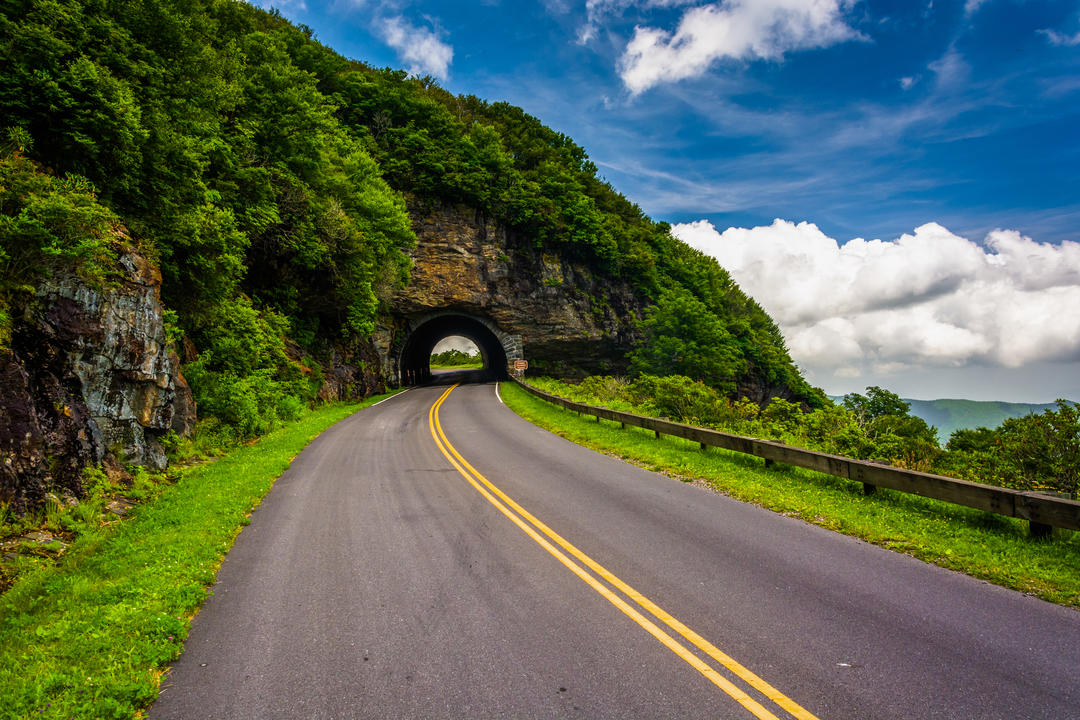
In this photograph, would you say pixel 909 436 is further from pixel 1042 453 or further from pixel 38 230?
pixel 38 230

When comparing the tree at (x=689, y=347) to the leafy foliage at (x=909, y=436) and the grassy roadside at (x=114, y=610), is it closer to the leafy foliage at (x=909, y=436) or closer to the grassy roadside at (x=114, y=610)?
the leafy foliage at (x=909, y=436)

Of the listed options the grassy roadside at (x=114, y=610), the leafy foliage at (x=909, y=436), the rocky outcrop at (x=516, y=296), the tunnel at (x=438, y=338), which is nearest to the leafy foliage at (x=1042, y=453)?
the leafy foliage at (x=909, y=436)

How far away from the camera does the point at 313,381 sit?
2462cm

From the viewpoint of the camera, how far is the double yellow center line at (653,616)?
11.0 feet

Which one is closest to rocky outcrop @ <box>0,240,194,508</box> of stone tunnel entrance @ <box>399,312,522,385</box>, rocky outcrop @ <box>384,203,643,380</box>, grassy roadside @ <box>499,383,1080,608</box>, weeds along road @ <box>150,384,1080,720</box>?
weeds along road @ <box>150,384,1080,720</box>

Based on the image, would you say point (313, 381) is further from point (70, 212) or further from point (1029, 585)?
point (1029, 585)

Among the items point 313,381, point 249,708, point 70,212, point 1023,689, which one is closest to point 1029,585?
point 1023,689

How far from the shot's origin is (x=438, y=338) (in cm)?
5541

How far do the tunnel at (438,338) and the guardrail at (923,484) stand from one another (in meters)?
33.6

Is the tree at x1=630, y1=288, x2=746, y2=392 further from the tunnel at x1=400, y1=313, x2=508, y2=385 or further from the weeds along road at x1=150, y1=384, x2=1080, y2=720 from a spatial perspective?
the weeds along road at x1=150, y1=384, x2=1080, y2=720

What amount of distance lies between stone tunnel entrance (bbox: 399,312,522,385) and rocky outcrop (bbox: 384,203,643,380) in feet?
2.87

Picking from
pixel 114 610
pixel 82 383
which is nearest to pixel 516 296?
pixel 82 383

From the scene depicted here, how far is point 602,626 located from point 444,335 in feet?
172

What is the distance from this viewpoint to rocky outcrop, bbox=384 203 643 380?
127 ft
